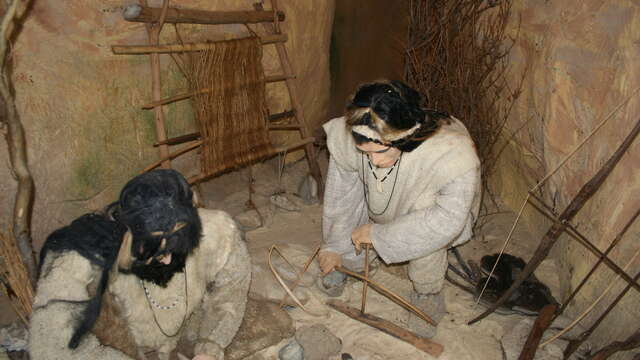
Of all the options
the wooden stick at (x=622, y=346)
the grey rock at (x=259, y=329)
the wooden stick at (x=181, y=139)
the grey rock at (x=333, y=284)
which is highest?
the wooden stick at (x=181, y=139)

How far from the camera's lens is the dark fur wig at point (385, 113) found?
200 centimetres

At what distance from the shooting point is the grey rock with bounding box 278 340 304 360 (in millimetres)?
2311

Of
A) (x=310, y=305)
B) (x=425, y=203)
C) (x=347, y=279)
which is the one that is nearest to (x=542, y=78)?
(x=425, y=203)

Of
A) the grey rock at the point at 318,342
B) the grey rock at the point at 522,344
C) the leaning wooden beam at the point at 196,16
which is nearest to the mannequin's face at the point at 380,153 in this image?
the grey rock at the point at 318,342

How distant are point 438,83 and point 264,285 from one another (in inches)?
74.4

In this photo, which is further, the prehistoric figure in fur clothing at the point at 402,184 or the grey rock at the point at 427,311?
the grey rock at the point at 427,311

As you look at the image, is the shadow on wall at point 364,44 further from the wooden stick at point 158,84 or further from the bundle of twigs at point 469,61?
the wooden stick at point 158,84

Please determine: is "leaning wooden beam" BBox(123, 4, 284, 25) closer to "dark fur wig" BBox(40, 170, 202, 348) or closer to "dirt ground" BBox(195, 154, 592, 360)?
"dirt ground" BBox(195, 154, 592, 360)

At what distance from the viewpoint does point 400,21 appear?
4449 millimetres

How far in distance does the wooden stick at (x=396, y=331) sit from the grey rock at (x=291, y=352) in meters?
0.32

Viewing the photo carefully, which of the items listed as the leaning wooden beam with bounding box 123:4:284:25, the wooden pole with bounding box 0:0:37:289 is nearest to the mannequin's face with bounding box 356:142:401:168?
the wooden pole with bounding box 0:0:37:289

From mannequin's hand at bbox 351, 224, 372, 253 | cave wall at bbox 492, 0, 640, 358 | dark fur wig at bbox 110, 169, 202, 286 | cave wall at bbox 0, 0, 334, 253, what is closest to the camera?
dark fur wig at bbox 110, 169, 202, 286

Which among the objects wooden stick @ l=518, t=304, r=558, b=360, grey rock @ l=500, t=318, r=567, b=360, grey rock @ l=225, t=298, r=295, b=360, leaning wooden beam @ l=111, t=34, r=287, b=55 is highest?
leaning wooden beam @ l=111, t=34, r=287, b=55

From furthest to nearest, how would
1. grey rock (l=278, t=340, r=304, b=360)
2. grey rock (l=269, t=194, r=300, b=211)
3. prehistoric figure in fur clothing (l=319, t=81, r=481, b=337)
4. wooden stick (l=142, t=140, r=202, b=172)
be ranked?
grey rock (l=269, t=194, r=300, b=211)
wooden stick (l=142, t=140, r=202, b=172)
grey rock (l=278, t=340, r=304, b=360)
prehistoric figure in fur clothing (l=319, t=81, r=481, b=337)
